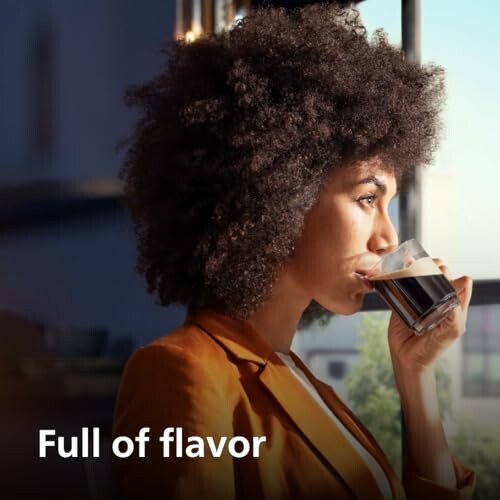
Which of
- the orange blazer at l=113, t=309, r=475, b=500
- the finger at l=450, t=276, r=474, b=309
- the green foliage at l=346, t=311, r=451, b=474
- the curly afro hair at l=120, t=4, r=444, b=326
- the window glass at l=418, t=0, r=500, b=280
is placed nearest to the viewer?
the orange blazer at l=113, t=309, r=475, b=500

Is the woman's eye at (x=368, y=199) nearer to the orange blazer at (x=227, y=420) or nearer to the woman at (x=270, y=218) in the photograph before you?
the woman at (x=270, y=218)

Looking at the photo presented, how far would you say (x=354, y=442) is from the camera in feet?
3.73

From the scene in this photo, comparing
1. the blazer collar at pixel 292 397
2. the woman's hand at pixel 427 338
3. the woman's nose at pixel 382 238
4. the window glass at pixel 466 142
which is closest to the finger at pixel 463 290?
the woman's hand at pixel 427 338

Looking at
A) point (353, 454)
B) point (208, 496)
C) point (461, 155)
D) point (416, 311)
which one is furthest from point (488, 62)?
point (208, 496)

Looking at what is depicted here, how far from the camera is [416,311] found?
109 centimetres

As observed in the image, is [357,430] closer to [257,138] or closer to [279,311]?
[279,311]

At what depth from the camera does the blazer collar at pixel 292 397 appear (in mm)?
1044

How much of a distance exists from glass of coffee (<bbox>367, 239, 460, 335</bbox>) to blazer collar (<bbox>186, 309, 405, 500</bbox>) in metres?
0.16

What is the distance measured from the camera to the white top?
3.67 feet

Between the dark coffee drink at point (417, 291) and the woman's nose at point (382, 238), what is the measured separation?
3 cm

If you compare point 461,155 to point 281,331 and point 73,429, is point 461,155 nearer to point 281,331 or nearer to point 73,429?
point 281,331

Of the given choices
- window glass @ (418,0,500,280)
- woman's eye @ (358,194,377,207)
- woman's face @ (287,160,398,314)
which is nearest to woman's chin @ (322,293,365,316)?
Result: woman's face @ (287,160,398,314)

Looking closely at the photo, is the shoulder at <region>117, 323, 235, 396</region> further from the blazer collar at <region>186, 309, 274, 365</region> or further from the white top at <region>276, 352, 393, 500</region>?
the white top at <region>276, 352, 393, 500</region>

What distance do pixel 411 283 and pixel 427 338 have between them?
0.13 meters
